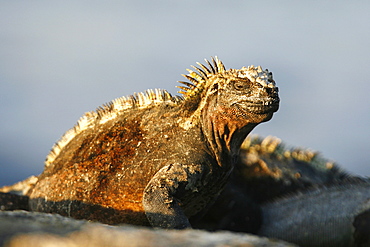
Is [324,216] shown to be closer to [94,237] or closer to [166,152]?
[166,152]

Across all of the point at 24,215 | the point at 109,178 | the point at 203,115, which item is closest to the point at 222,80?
the point at 203,115

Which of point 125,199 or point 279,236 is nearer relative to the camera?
point 125,199

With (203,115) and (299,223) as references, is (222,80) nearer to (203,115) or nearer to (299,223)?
(203,115)

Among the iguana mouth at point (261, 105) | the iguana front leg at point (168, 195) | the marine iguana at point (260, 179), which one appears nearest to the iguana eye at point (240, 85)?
the iguana mouth at point (261, 105)

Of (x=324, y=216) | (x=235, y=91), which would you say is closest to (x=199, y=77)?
(x=235, y=91)

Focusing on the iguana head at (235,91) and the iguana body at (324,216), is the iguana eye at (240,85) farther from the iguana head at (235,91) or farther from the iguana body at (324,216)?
the iguana body at (324,216)

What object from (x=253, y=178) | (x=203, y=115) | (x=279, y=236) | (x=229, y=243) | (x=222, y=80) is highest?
(x=222, y=80)

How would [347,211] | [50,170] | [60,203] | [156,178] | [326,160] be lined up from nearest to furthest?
[156,178], [60,203], [50,170], [347,211], [326,160]
